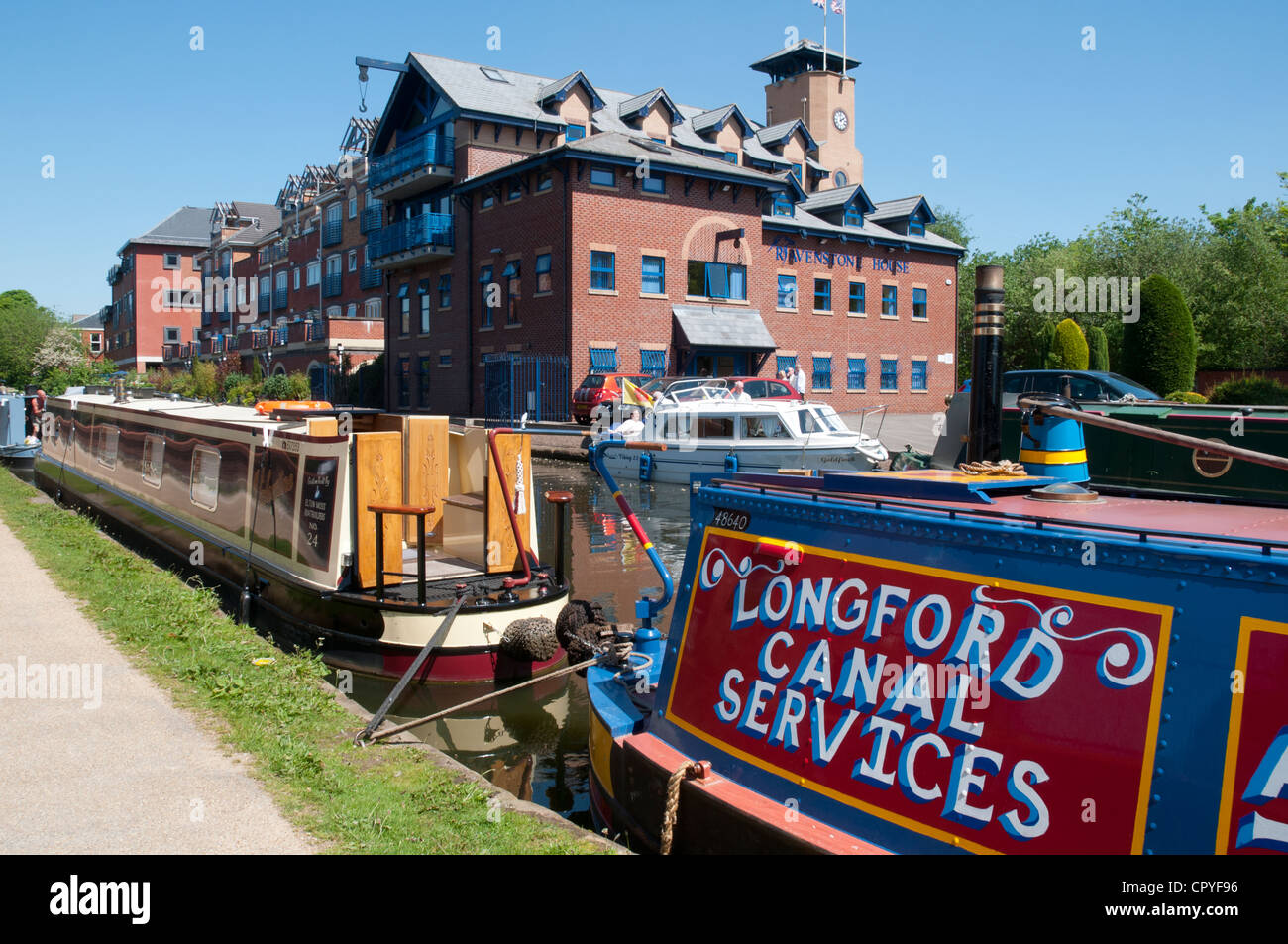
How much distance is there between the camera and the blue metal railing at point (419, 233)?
127 ft

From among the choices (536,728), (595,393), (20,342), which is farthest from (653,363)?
(20,342)

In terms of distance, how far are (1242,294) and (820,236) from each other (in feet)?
61.1

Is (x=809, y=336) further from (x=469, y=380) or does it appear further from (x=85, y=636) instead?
(x=85, y=636)

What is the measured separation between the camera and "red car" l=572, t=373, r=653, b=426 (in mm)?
29413

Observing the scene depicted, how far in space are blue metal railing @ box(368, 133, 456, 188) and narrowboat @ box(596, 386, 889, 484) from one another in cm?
1980

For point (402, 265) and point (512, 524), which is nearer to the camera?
point (512, 524)

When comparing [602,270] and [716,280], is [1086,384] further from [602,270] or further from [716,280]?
[716,280]

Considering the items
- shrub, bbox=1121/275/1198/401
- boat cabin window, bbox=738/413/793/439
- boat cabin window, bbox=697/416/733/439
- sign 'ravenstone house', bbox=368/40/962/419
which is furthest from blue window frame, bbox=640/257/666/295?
shrub, bbox=1121/275/1198/401

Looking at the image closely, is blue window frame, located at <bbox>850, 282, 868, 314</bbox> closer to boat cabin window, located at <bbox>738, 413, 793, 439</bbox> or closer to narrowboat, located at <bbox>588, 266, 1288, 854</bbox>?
boat cabin window, located at <bbox>738, 413, 793, 439</bbox>

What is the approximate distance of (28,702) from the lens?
657 centimetres

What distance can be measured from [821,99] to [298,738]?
183ft

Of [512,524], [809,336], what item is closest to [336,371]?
[809,336]

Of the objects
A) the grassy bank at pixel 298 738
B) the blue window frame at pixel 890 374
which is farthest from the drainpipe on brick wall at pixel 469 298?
the grassy bank at pixel 298 738

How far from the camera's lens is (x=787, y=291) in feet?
129
